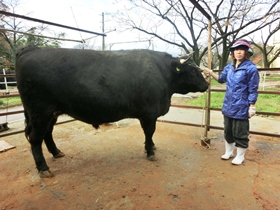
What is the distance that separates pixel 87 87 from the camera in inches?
106

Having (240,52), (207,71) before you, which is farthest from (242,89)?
(207,71)

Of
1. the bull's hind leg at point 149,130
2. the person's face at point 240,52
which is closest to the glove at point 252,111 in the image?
the person's face at point 240,52

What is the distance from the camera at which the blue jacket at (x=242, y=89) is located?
282 centimetres

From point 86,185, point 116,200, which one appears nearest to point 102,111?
point 86,185

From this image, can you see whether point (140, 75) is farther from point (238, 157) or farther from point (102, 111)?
point (238, 157)

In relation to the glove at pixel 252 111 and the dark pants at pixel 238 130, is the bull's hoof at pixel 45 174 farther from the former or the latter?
the glove at pixel 252 111

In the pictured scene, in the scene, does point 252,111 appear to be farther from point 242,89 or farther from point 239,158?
point 239,158

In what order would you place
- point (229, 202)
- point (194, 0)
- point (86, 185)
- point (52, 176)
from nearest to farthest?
1. point (229, 202)
2. point (86, 185)
3. point (52, 176)
4. point (194, 0)

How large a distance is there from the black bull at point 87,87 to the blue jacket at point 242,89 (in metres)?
0.87

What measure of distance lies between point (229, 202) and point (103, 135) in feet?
9.69

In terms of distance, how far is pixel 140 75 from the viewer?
305cm

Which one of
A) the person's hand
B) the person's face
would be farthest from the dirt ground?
the person's face

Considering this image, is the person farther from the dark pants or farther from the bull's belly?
the bull's belly

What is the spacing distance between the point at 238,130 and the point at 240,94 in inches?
22.2
